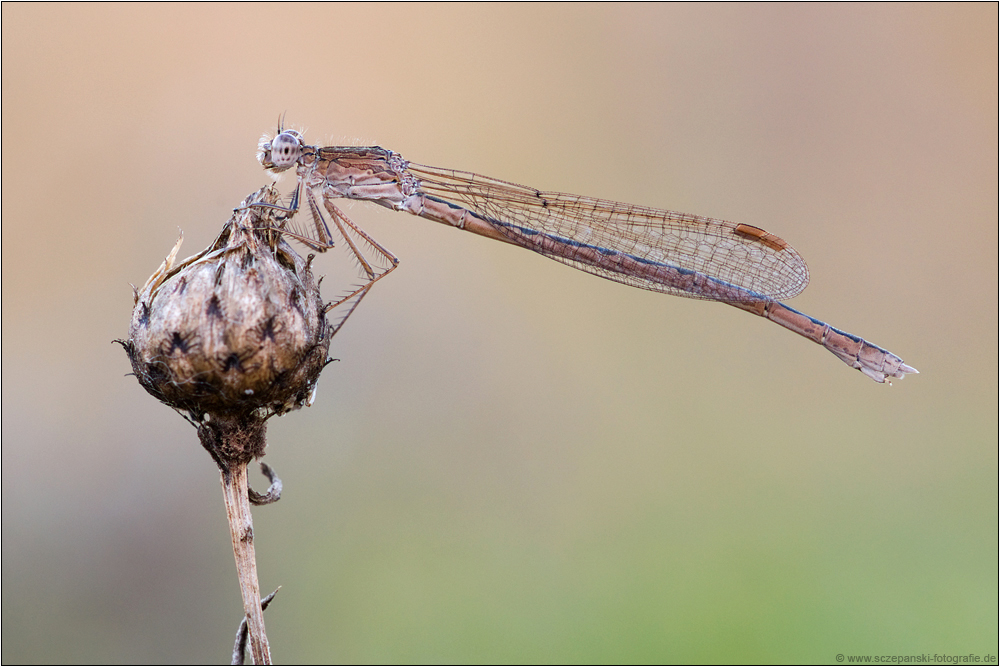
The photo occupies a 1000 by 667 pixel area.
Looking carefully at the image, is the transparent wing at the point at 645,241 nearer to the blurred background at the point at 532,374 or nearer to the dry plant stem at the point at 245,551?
the blurred background at the point at 532,374

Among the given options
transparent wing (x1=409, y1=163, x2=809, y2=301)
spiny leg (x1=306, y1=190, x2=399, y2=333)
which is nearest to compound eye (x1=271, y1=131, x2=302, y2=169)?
spiny leg (x1=306, y1=190, x2=399, y2=333)

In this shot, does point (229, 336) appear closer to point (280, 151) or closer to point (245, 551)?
point (245, 551)

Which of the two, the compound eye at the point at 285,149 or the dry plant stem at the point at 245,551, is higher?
the compound eye at the point at 285,149

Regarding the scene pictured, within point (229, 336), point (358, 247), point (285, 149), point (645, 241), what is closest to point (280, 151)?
point (285, 149)

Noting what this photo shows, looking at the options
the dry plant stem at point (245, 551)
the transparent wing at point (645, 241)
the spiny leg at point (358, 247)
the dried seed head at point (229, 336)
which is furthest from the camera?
the transparent wing at point (645, 241)

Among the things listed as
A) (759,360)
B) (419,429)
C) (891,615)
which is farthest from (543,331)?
(891,615)

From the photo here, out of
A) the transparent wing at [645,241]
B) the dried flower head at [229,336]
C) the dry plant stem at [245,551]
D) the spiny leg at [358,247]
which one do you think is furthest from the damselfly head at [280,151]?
the dry plant stem at [245,551]

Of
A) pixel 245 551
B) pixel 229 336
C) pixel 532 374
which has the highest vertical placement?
pixel 532 374
